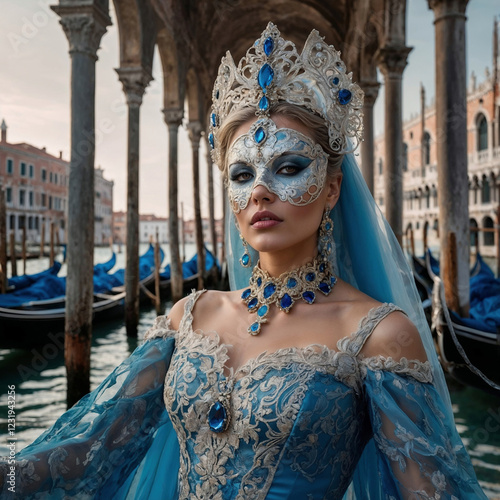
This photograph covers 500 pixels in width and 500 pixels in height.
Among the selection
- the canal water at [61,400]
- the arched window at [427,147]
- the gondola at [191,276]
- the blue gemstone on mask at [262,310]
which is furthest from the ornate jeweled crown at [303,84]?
the arched window at [427,147]

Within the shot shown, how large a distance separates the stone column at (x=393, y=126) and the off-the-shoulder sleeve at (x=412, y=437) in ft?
21.2

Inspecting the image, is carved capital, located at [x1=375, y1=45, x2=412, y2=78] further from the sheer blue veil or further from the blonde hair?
the blonde hair

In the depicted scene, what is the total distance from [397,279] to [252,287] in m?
0.36

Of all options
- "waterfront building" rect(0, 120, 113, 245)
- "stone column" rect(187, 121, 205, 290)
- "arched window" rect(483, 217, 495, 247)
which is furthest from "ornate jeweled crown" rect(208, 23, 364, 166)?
"waterfront building" rect(0, 120, 113, 245)

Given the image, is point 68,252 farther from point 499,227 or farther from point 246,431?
point 499,227

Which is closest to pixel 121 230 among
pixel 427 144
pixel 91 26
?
pixel 427 144

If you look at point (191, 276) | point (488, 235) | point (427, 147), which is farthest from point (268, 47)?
point (427, 147)

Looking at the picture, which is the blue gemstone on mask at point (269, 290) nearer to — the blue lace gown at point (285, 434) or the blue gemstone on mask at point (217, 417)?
the blue lace gown at point (285, 434)

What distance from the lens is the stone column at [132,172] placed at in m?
7.35

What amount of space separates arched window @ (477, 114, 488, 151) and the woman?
28081mm

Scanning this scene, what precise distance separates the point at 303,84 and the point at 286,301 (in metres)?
0.47

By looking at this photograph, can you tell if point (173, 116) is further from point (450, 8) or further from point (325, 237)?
point (325, 237)

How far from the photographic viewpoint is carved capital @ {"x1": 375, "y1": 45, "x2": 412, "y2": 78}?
715 cm

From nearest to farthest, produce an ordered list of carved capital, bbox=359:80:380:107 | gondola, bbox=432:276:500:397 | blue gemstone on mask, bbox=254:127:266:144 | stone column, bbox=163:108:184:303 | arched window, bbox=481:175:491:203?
1. blue gemstone on mask, bbox=254:127:266:144
2. gondola, bbox=432:276:500:397
3. carved capital, bbox=359:80:380:107
4. stone column, bbox=163:108:184:303
5. arched window, bbox=481:175:491:203
